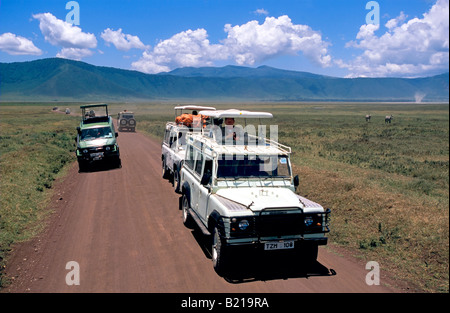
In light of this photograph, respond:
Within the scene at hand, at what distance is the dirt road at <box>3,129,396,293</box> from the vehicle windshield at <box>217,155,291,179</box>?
1.92 meters

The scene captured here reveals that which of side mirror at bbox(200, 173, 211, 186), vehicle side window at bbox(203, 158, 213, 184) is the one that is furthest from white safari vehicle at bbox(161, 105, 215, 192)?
side mirror at bbox(200, 173, 211, 186)

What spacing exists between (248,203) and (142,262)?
2.76m

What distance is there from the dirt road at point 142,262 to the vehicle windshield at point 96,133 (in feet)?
25.9

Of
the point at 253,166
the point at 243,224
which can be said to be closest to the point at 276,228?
the point at 243,224

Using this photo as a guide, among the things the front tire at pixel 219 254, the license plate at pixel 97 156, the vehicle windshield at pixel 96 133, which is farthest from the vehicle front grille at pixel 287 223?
the vehicle windshield at pixel 96 133

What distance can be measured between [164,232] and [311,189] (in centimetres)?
691

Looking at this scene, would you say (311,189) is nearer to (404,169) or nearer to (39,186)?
(404,169)

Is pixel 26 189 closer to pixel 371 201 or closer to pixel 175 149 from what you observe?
pixel 175 149

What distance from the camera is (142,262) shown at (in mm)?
8094

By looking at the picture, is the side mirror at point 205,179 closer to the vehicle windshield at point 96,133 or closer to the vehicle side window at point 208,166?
the vehicle side window at point 208,166

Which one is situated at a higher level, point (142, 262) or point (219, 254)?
point (219, 254)

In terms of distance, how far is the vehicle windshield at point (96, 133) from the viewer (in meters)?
19.9

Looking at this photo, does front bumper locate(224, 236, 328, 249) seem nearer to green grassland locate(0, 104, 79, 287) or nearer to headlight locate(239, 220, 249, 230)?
headlight locate(239, 220, 249, 230)
